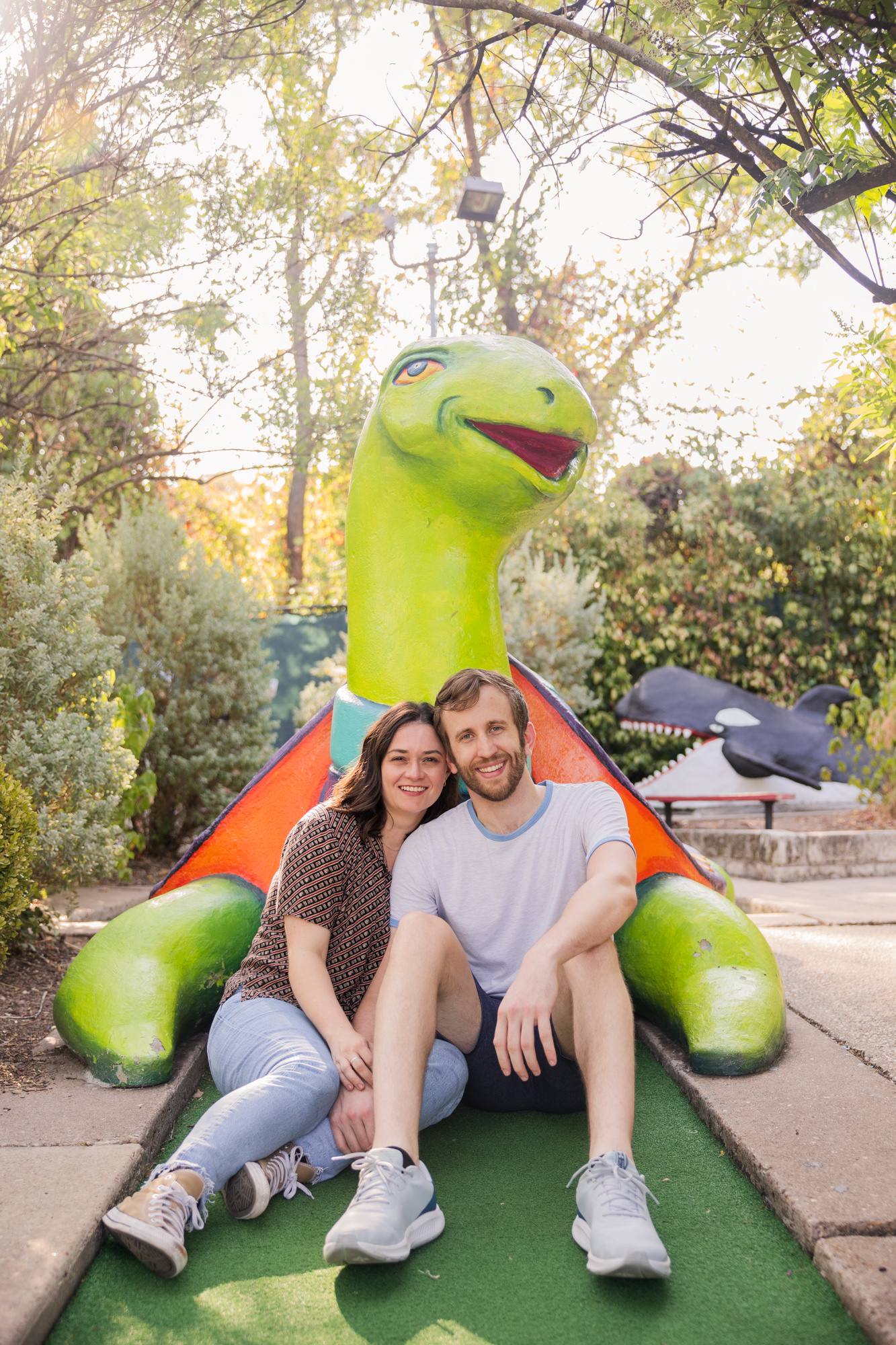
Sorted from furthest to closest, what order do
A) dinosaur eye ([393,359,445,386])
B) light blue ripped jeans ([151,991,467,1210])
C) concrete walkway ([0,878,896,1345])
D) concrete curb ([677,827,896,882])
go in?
concrete curb ([677,827,896,882]) → dinosaur eye ([393,359,445,386]) → light blue ripped jeans ([151,991,467,1210]) → concrete walkway ([0,878,896,1345])

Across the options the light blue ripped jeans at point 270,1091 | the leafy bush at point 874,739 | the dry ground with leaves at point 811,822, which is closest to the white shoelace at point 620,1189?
the light blue ripped jeans at point 270,1091

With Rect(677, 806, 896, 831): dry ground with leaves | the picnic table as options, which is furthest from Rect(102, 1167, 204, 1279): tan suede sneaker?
Rect(677, 806, 896, 831): dry ground with leaves

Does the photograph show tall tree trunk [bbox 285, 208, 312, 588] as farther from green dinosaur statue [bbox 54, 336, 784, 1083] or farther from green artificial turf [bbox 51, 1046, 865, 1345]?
green artificial turf [bbox 51, 1046, 865, 1345]

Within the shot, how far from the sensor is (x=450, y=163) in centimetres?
1120

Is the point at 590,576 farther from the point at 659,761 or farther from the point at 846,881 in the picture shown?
the point at 846,881

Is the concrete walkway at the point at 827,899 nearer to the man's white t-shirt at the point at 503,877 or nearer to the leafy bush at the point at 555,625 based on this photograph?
the leafy bush at the point at 555,625

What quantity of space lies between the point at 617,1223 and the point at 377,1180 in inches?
17.1

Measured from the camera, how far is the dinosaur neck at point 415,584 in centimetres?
294

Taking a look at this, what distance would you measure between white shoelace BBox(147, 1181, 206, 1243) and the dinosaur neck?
1.42 m

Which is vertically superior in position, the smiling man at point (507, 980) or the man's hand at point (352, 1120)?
the smiling man at point (507, 980)

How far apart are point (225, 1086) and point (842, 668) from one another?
8.70 m

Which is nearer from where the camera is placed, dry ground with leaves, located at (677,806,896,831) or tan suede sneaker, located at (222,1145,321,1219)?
tan suede sneaker, located at (222,1145,321,1219)

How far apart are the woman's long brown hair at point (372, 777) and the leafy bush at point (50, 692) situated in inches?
71.0

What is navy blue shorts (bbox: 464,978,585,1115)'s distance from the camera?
2373mm
